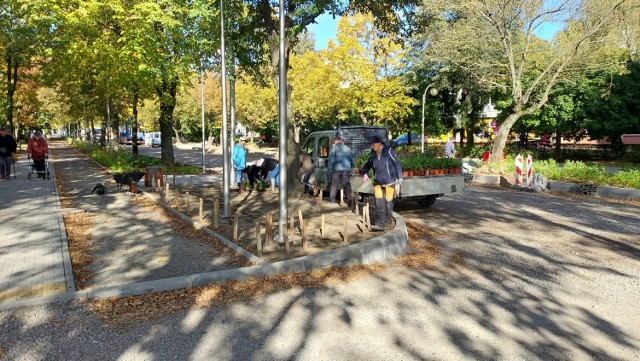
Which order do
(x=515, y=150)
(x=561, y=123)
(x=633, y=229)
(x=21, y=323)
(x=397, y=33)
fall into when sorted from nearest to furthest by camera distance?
(x=21, y=323)
(x=633, y=229)
(x=397, y=33)
(x=561, y=123)
(x=515, y=150)

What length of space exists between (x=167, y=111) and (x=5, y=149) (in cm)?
670

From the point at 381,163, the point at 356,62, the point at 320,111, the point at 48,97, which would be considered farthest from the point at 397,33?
the point at 48,97

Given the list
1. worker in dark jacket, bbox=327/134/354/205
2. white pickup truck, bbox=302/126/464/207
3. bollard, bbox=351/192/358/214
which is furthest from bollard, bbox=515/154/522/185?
bollard, bbox=351/192/358/214

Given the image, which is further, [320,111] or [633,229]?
[320,111]

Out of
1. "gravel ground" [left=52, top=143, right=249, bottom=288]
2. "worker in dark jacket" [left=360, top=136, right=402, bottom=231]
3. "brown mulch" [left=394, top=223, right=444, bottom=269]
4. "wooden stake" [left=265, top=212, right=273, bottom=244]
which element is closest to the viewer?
"gravel ground" [left=52, top=143, right=249, bottom=288]

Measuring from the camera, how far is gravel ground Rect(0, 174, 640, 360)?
3656 mm

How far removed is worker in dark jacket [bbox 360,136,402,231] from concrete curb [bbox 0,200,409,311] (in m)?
0.40

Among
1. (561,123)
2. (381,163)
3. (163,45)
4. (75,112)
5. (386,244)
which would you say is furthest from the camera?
(75,112)

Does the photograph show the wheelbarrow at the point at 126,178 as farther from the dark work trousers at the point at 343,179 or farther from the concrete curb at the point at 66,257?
Answer: the dark work trousers at the point at 343,179

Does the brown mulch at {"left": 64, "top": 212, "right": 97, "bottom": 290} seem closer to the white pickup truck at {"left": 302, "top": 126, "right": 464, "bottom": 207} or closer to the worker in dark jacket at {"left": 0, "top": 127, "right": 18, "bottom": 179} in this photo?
the white pickup truck at {"left": 302, "top": 126, "right": 464, "bottom": 207}

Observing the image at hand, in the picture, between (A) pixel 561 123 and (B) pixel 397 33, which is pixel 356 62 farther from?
(B) pixel 397 33

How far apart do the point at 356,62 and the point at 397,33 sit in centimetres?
1787

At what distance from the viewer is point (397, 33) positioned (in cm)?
1217

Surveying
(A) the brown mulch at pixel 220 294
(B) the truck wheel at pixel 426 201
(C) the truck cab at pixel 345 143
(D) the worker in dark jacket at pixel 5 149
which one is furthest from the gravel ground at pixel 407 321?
(D) the worker in dark jacket at pixel 5 149
